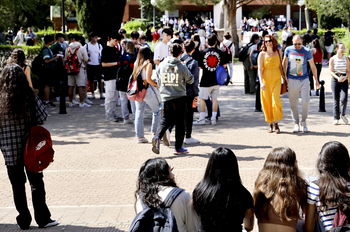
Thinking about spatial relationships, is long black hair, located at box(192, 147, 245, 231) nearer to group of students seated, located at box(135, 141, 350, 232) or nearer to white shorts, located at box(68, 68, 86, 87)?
group of students seated, located at box(135, 141, 350, 232)

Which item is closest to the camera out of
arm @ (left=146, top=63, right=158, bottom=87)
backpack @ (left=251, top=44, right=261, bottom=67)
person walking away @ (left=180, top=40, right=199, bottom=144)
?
arm @ (left=146, top=63, right=158, bottom=87)

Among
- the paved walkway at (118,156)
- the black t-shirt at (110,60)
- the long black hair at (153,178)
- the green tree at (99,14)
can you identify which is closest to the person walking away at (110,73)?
the black t-shirt at (110,60)

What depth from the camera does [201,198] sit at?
400 cm

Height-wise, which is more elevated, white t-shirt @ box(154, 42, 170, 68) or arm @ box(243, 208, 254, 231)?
white t-shirt @ box(154, 42, 170, 68)

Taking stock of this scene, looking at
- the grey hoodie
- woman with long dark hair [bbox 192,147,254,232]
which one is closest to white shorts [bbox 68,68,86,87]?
the grey hoodie

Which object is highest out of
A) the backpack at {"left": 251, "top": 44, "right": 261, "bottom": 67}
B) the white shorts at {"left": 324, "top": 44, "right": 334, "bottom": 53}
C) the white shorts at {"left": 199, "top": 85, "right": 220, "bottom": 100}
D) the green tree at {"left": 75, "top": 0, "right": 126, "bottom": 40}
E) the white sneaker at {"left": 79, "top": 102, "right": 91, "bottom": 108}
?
the green tree at {"left": 75, "top": 0, "right": 126, "bottom": 40}

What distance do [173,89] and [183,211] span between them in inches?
189

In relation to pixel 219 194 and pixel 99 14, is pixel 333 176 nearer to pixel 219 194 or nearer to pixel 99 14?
pixel 219 194

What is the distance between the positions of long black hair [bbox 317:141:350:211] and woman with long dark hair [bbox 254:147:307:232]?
0.19 metres

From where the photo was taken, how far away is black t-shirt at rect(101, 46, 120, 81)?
1198cm

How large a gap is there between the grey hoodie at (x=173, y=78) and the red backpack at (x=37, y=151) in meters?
3.43

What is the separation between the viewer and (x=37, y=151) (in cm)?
543

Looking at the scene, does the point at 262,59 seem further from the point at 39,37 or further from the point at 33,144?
the point at 39,37

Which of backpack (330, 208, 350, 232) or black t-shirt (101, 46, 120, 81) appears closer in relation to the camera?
backpack (330, 208, 350, 232)
